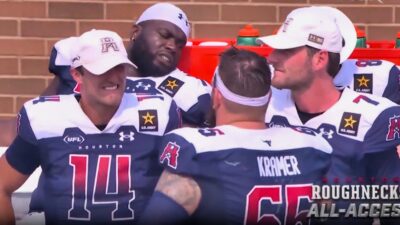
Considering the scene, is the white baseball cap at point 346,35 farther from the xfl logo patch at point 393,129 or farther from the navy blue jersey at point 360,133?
the xfl logo patch at point 393,129

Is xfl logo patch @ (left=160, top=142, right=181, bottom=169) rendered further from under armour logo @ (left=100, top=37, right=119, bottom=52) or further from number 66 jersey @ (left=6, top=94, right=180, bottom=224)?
under armour logo @ (left=100, top=37, right=119, bottom=52)

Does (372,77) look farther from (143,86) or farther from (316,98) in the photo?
(143,86)

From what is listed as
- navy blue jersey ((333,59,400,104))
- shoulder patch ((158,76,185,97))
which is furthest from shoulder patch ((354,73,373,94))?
shoulder patch ((158,76,185,97))

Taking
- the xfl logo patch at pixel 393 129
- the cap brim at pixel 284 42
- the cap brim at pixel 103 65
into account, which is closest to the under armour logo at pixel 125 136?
the cap brim at pixel 103 65

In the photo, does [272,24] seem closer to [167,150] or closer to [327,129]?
[327,129]

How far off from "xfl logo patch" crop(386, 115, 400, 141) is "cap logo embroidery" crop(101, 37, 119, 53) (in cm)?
125

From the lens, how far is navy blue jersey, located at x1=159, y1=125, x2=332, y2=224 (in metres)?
3.28

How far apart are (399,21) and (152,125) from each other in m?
3.20

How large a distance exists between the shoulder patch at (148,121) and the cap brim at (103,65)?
250 mm

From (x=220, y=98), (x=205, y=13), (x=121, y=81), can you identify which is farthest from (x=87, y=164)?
(x=205, y=13)

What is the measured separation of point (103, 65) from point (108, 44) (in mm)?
161

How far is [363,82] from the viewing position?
4.71m

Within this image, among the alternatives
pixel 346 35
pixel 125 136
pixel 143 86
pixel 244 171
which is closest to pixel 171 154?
pixel 244 171

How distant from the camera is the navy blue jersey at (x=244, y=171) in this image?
328 cm
